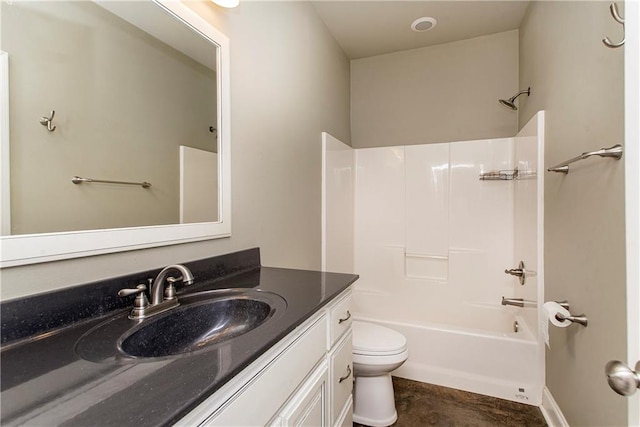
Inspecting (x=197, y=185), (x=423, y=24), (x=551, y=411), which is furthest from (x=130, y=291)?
(x=423, y=24)

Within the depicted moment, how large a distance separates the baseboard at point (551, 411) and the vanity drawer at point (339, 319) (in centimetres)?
128

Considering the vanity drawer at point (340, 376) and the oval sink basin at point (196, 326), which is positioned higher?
the oval sink basin at point (196, 326)

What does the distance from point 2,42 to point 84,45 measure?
0.65 ft

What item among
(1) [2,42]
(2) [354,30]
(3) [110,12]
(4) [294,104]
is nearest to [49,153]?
(1) [2,42]

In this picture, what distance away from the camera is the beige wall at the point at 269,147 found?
3.17 ft

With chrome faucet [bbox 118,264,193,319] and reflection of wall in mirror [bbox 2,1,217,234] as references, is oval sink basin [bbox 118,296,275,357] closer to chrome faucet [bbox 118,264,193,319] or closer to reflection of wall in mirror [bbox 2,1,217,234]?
chrome faucet [bbox 118,264,193,319]

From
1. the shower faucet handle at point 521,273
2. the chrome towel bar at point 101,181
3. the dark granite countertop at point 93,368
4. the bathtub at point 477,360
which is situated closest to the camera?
the dark granite countertop at point 93,368

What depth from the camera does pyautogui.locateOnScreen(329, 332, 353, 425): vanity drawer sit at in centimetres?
117

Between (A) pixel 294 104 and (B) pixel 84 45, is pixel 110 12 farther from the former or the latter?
(A) pixel 294 104

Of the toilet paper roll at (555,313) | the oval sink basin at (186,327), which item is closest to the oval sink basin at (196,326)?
the oval sink basin at (186,327)

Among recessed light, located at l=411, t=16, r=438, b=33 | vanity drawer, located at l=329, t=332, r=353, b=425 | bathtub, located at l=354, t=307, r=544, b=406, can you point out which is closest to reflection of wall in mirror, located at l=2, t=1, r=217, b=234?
vanity drawer, located at l=329, t=332, r=353, b=425

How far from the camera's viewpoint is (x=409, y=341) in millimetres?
2168

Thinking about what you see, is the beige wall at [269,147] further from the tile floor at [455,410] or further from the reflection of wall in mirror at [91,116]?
the tile floor at [455,410]

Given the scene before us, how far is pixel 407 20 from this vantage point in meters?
2.36
